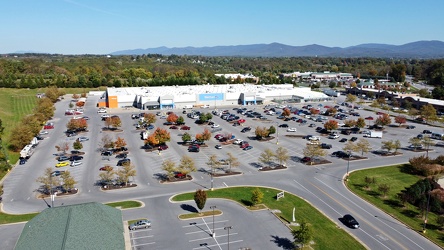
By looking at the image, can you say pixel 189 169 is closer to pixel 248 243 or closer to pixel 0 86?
pixel 248 243

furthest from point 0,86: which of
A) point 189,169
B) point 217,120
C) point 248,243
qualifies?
Result: point 248,243

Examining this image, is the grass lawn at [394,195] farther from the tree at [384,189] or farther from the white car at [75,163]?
the white car at [75,163]

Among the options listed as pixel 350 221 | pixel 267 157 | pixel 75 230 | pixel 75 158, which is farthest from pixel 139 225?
pixel 75 158

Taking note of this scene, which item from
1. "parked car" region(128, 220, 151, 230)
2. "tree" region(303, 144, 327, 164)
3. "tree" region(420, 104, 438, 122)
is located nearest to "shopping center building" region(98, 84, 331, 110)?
"tree" region(420, 104, 438, 122)

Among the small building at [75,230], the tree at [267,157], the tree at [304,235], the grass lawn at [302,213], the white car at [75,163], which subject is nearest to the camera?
the small building at [75,230]

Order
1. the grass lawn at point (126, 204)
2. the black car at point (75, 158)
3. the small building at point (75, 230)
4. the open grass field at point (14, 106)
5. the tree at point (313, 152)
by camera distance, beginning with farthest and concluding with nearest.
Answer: the open grass field at point (14, 106) < the black car at point (75, 158) < the tree at point (313, 152) < the grass lawn at point (126, 204) < the small building at point (75, 230)

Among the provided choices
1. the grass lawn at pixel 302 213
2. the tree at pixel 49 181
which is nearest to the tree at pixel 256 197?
the grass lawn at pixel 302 213

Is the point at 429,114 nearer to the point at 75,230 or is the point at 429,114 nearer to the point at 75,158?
the point at 75,158
